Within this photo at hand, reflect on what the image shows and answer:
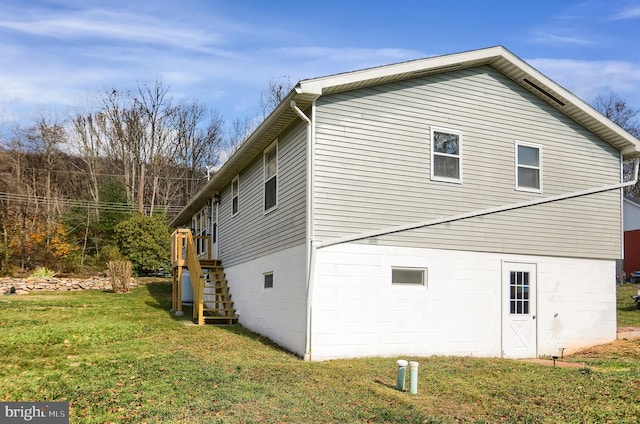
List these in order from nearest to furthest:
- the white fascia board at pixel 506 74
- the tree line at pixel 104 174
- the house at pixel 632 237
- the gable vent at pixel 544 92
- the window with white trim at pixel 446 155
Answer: the white fascia board at pixel 506 74, the window with white trim at pixel 446 155, the gable vent at pixel 544 92, the tree line at pixel 104 174, the house at pixel 632 237

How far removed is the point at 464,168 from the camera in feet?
40.3

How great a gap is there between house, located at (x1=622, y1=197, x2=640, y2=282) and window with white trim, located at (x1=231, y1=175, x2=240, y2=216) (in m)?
23.9

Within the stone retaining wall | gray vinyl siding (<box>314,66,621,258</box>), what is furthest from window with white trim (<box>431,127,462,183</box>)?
the stone retaining wall

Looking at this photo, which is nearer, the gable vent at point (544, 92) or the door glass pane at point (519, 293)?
the door glass pane at point (519, 293)

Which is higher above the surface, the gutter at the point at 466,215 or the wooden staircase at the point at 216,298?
the gutter at the point at 466,215

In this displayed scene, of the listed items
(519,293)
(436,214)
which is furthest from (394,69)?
(519,293)

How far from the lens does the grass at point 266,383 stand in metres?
7.00

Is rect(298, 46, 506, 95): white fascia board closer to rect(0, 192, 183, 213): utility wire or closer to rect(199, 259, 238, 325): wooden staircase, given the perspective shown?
rect(199, 259, 238, 325): wooden staircase

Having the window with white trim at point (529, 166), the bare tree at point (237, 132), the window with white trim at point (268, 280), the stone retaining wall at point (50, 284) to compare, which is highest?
the bare tree at point (237, 132)

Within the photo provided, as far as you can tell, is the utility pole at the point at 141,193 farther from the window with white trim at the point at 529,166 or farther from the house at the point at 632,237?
the house at the point at 632,237

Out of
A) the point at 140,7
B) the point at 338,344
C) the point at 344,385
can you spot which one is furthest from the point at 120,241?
the point at 344,385

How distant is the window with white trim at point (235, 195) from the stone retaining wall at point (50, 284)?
8.84 metres

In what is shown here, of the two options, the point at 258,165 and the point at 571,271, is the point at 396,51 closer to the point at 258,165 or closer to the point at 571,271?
the point at 258,165

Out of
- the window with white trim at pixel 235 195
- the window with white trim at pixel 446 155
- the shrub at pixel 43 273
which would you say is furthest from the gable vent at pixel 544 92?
the shrub at pixel 43 273
